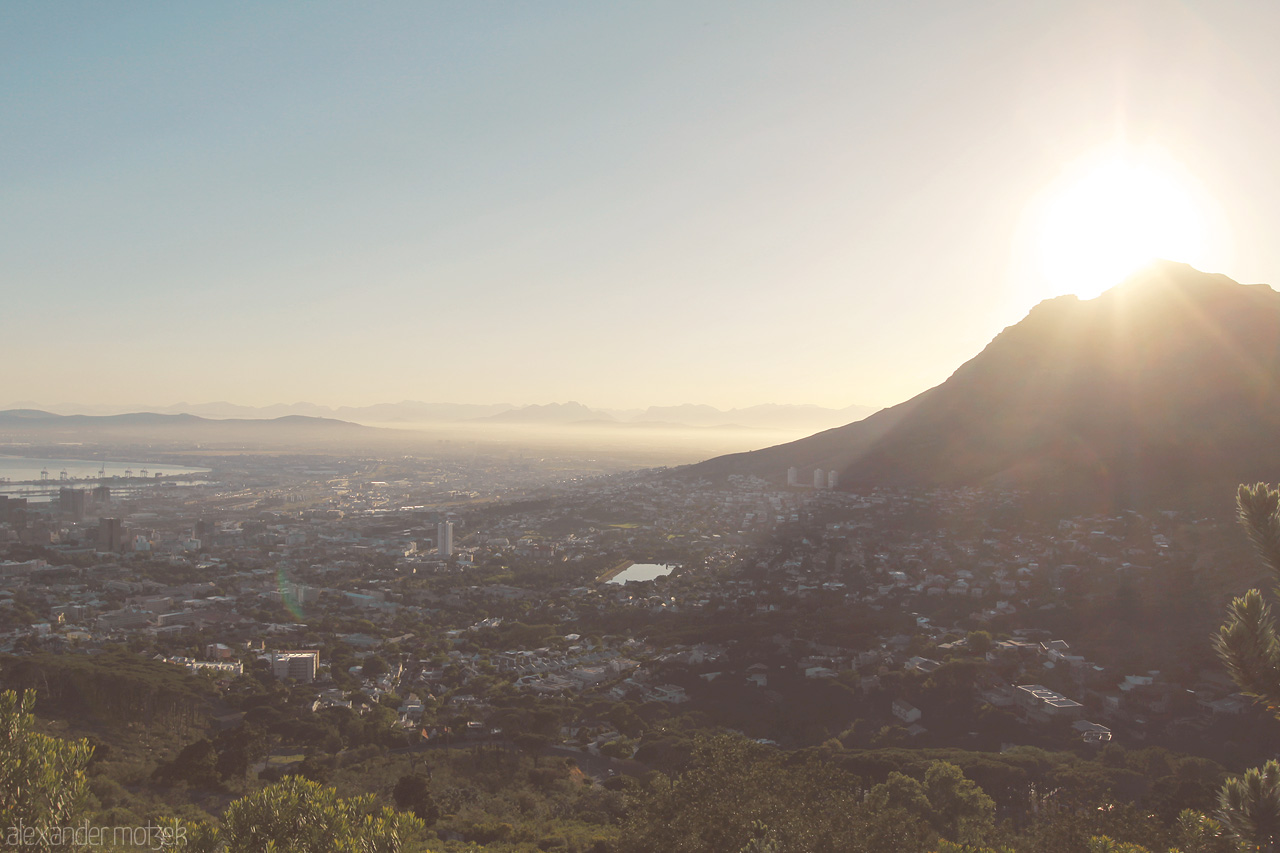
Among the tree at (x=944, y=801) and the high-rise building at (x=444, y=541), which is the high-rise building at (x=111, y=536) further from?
the tree at (x=944, y=801)

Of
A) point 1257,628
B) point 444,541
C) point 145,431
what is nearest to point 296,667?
point 444,541

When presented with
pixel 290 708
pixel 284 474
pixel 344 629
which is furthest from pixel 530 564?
pixel 284 474

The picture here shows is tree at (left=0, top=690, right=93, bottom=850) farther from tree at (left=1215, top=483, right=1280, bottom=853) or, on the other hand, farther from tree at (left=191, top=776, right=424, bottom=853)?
tree at (left=1215, top=483, right=1280, bottom=853)

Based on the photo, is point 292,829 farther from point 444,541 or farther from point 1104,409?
point 1104,409

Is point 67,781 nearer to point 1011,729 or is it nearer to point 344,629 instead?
point 1011,729

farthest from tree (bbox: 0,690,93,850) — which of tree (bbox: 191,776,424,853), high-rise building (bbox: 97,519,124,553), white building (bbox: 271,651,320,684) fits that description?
high-rise building (bbox: 97,519,124,553)

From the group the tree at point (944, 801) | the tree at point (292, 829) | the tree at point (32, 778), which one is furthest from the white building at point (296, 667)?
the tree at point (292, 829)
